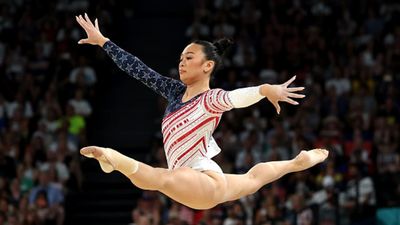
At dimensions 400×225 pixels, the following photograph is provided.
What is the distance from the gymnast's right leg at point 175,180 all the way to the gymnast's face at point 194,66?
0.71m

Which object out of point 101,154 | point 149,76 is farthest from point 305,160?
point 101,154

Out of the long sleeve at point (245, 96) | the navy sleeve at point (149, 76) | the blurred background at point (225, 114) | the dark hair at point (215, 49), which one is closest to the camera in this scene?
the long sleeve at point (245, 96)

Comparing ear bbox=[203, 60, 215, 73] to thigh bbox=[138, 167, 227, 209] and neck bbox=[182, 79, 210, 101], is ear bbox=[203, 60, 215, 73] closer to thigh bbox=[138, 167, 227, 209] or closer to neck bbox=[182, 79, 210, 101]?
neck bbox=[182, 79, 210, 101]

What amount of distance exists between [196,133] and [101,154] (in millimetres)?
1016

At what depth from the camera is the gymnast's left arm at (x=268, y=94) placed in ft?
19.8

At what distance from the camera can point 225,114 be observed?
1338 centimetres

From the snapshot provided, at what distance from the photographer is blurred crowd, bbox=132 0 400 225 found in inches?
454

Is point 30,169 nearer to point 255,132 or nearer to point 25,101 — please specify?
point 25,101

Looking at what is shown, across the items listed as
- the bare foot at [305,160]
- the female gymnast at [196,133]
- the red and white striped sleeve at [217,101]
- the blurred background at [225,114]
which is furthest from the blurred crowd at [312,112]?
the red and white striped sleeve at [217,101]

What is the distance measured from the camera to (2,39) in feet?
51.7

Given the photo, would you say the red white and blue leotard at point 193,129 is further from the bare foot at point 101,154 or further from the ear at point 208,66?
the bare foot at point 101,154

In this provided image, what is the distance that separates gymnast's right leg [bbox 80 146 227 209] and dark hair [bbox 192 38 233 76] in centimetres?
86

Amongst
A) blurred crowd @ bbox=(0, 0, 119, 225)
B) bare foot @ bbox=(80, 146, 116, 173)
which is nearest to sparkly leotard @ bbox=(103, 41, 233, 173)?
bare foot @ bbox=(80, 146, 116, 173)

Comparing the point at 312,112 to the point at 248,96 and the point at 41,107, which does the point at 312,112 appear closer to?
the point at 41,107
